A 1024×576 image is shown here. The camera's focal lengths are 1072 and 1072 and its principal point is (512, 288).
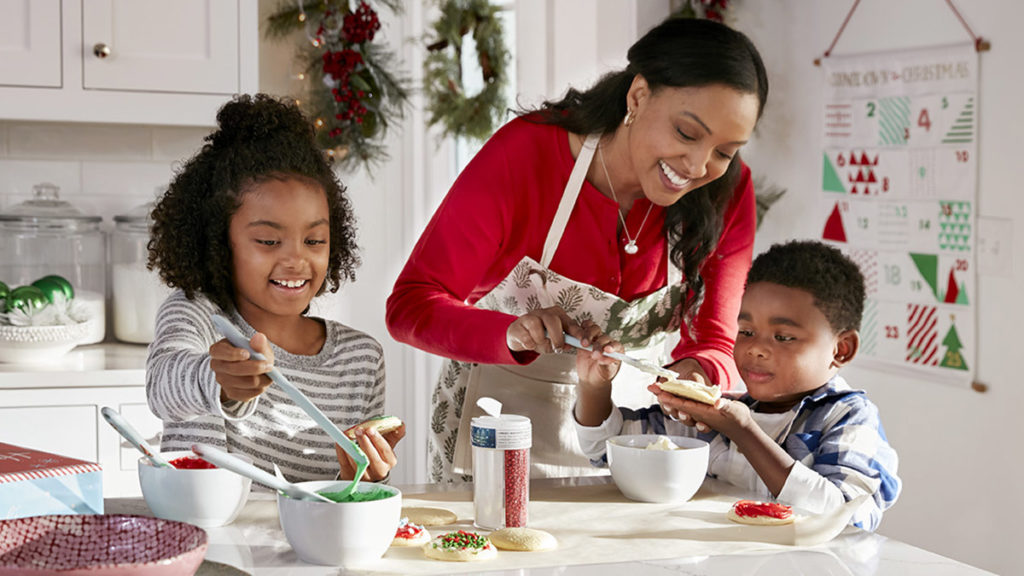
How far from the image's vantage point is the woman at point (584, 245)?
5.47ft

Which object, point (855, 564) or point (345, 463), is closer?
point (855, 564)

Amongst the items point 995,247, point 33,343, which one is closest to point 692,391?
point 995,247

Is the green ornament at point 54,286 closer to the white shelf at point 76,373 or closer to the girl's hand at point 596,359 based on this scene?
the white shelf at point 76,373

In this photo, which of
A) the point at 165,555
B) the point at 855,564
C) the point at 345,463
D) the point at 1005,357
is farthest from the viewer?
the point at 1005,357

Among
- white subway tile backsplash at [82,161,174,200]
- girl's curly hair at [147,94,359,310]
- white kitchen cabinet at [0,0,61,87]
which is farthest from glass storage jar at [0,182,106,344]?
girl's curly hair at [147,94,359,310]

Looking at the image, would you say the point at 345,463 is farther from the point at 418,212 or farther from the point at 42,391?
the point at 418,212

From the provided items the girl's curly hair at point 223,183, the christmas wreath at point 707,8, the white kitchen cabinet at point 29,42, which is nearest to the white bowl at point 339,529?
the girl's curly hair at point 223,183

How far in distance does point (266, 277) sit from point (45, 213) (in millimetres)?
1589

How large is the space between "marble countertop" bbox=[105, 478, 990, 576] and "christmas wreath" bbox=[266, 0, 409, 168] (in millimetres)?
2073

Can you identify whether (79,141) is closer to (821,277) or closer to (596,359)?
(596,359)

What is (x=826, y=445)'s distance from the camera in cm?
152

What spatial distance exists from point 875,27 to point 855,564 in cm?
244

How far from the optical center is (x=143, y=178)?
3125 millimetres

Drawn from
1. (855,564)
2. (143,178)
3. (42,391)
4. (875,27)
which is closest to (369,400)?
(855,564)
